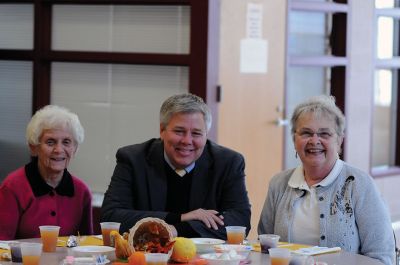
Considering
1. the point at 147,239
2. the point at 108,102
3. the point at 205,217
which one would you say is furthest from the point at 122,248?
the point at 108,102

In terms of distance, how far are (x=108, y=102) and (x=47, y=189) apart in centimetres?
181

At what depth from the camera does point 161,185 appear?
3684 millimetres

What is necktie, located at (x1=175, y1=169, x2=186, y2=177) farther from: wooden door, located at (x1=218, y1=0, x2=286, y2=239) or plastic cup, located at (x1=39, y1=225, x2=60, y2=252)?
wooden door, located at (x1=218, y1=0, x2=286, y2=239)

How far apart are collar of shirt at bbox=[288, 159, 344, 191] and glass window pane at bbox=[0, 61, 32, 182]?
2556mm

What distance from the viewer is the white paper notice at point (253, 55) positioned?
5.65 meters

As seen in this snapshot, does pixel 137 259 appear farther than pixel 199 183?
No

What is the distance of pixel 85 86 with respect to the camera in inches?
218

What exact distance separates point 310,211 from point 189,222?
20.4 inches

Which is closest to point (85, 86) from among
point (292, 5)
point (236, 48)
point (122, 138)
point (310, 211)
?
point (122, 138)

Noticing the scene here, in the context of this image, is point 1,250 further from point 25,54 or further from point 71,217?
point 25,54

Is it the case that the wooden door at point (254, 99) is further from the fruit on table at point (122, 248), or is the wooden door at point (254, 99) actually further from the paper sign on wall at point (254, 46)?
the fruit on table at point (122, 248)

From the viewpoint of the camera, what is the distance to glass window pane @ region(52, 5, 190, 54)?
5320 mm

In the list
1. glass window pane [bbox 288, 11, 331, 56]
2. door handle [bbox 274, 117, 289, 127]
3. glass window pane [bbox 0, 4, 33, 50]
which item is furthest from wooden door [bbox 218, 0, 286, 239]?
glass window pane [bbox 0, 4, 33, 50]

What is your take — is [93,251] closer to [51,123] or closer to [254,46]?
[51,123]
